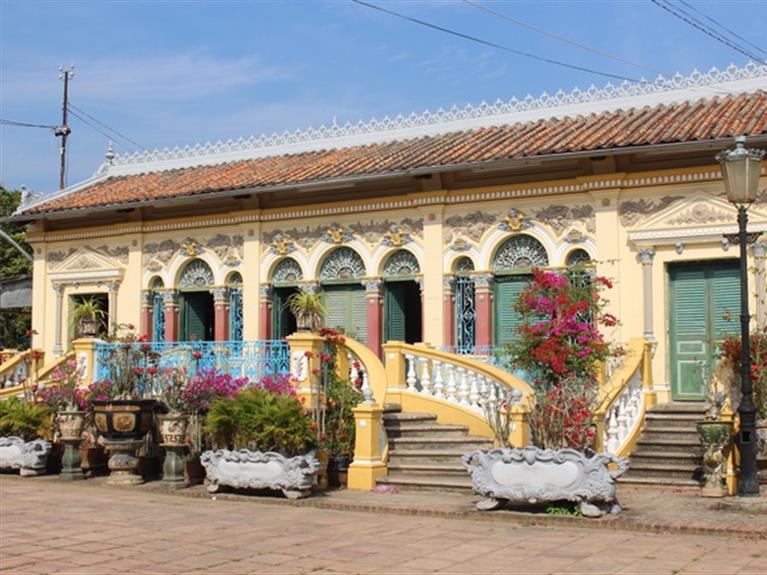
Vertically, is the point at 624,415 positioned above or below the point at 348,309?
below

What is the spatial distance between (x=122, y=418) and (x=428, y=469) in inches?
164

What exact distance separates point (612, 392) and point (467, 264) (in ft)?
15.4

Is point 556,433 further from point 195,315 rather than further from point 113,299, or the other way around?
point 113,299

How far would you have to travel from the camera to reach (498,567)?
313 inches

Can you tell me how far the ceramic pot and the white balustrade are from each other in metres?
6.09

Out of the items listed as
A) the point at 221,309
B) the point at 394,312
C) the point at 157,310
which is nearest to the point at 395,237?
the point at 394,312

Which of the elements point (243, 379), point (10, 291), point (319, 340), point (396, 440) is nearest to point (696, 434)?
point (396, 440)

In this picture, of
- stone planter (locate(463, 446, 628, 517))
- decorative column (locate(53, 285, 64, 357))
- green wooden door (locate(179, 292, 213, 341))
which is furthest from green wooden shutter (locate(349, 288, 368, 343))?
stone planter (locate(463, 446, 628, 517))

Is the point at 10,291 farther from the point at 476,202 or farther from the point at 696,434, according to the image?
the point at 696,434

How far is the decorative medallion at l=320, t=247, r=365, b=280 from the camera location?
60.2 feet

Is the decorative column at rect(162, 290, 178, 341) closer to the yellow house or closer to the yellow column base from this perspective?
the yellow house

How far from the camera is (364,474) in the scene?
1274cm

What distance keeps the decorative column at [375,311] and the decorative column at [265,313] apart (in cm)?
212

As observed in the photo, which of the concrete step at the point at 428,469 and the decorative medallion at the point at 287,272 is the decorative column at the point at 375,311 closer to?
the decorative medallion at the point at 287,272
